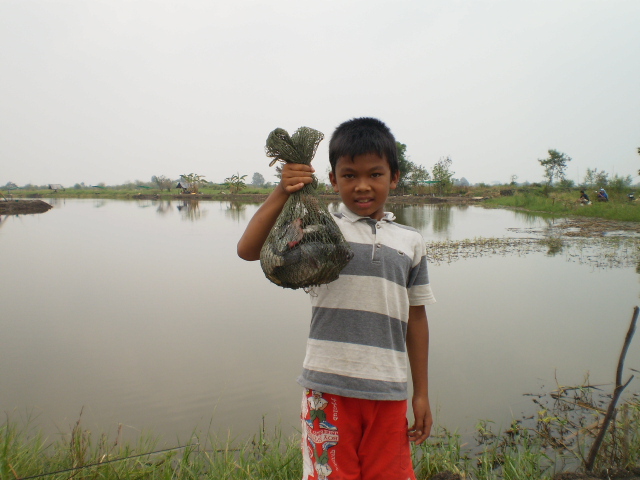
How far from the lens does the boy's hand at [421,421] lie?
1.27 meters

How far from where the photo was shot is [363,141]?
1.21 m

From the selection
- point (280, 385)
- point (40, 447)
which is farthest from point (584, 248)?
point (40, 447)

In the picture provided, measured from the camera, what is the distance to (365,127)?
1258 mm

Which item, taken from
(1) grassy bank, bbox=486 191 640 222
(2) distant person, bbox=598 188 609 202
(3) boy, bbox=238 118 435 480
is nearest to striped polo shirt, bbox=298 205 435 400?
(3) boy, bbox=238 118 435 480

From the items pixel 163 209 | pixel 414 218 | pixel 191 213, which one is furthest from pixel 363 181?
pixel 163 209

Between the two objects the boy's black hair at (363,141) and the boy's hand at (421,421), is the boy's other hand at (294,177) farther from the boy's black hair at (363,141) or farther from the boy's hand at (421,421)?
the boy's hand at (421,421)

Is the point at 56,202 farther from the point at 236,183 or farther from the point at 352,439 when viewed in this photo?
the point at 352,439

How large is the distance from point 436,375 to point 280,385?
4.23 feet

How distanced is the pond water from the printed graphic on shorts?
1.51 m

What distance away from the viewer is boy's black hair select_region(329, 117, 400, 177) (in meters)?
1.21

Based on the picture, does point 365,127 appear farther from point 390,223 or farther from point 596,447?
point 596,447

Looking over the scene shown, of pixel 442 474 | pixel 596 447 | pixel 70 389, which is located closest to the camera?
pixel 596 447

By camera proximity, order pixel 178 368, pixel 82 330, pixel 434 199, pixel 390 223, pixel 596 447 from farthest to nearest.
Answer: pixel 434 199 < pixel 82 330 < pixel 178 368 < pixel 596 447 < pixel 390 223

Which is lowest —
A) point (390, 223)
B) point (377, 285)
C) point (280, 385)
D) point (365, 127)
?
point (280, 385)
